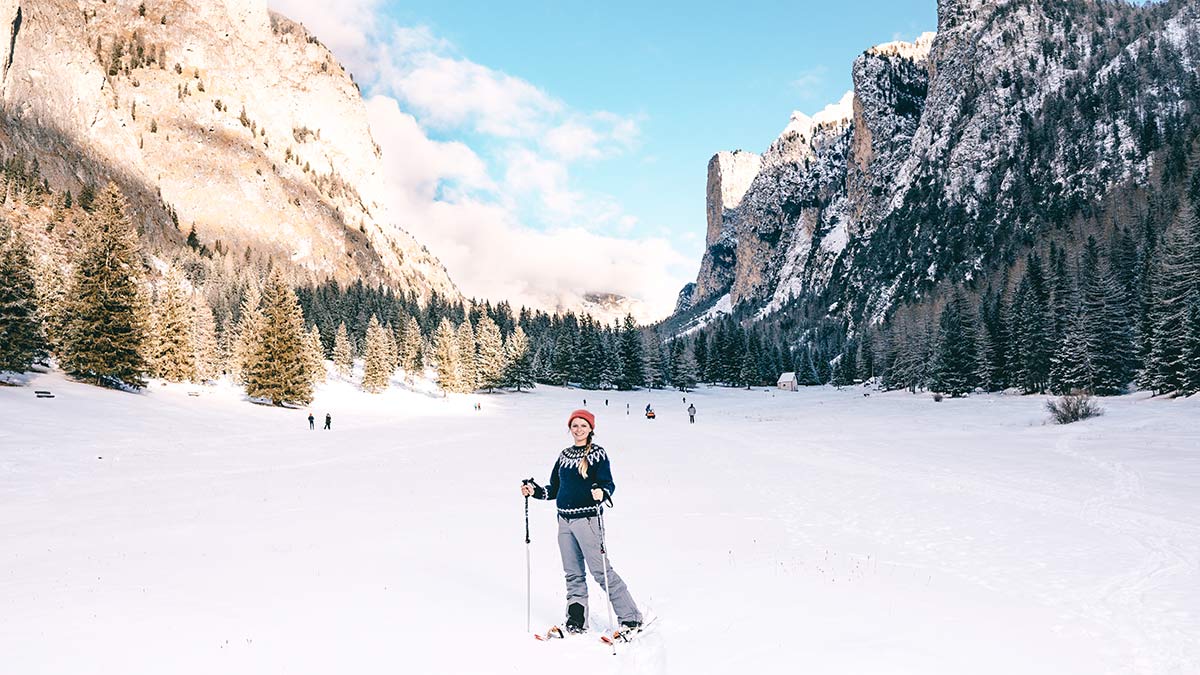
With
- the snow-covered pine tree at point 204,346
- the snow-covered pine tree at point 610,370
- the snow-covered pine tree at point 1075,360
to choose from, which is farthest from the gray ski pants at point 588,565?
the snow-covered pine tree at point 610,370

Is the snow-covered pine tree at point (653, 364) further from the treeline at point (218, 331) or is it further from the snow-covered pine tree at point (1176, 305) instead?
the snow-covered pine tree at point (1176, 305)

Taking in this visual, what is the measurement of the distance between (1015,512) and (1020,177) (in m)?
176

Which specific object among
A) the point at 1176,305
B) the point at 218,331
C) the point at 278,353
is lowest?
the point at 278,353

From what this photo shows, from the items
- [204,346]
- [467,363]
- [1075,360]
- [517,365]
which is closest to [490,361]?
[467,363]

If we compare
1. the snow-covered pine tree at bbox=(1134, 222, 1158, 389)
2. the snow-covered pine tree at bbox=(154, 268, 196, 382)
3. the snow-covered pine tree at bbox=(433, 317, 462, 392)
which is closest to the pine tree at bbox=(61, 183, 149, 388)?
the snow-covered pine tree at bbox=(154, 268, 196, 382)

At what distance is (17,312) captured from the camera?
111 feet

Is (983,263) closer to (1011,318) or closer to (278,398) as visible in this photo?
(1011,318)

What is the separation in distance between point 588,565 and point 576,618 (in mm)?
562

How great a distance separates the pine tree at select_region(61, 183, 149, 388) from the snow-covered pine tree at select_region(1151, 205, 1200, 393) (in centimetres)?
7015

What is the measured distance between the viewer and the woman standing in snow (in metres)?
6.42

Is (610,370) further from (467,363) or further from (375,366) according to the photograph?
(375,366)

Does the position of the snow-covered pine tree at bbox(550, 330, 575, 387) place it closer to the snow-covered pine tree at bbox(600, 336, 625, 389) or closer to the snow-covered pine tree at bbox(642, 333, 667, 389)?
the snow-covered pine tree at bbox(600, 336, 625, 389)

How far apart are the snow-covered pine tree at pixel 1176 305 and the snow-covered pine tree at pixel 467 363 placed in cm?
7213

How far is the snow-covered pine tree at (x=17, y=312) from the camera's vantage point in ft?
108
